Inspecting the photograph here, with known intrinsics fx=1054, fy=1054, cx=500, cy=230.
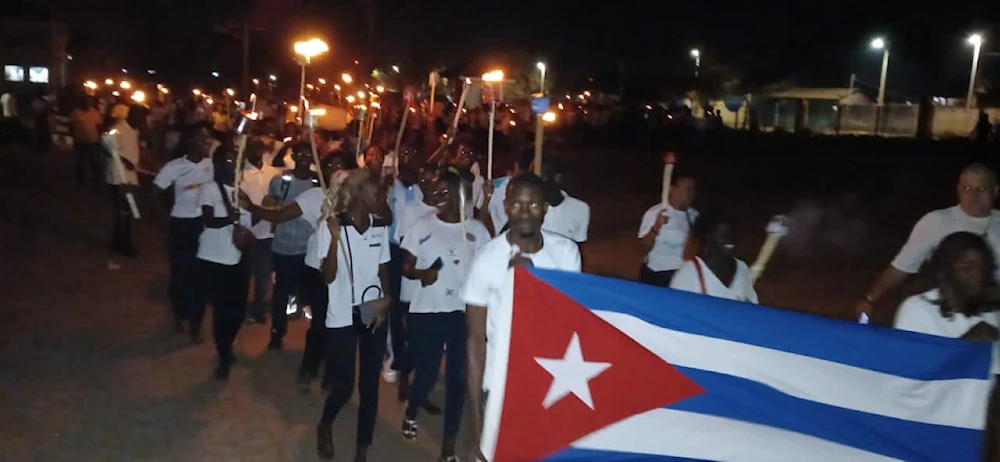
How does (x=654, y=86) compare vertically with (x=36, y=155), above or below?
above

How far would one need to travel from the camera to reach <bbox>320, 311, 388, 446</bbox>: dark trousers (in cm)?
573

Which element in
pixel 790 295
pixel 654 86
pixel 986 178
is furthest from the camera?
pixel 654 86

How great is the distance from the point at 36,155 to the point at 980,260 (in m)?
26.6

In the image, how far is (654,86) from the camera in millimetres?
48344

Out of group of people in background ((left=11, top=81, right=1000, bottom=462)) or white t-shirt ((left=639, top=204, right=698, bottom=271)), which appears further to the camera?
white t-shirt ((left=639, top=204, right=698, bottom=271))

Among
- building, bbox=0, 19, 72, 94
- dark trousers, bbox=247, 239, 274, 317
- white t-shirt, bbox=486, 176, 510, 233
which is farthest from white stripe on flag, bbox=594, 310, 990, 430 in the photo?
building, bbox=0, 19, 72, 94

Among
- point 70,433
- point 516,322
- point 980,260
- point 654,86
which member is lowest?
point 70,433

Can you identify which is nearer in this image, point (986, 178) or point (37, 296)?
point (986, 178)

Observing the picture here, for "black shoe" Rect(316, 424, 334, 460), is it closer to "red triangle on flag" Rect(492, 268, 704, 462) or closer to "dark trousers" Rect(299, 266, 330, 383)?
"dark trousers" Rect(299, 266, 330, 383)

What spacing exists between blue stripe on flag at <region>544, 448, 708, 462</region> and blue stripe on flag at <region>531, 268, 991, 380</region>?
1.75ft

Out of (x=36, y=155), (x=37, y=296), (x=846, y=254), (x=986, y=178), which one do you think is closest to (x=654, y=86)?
(x=36, y=155)

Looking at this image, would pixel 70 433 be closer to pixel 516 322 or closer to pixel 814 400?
pixel 516 322

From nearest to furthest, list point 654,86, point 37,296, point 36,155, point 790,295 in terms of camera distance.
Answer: point 37,296
point 790,295
point 36,155
point 654,86

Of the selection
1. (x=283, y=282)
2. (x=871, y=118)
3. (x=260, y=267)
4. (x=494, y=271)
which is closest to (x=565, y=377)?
(x=494, y=271)
